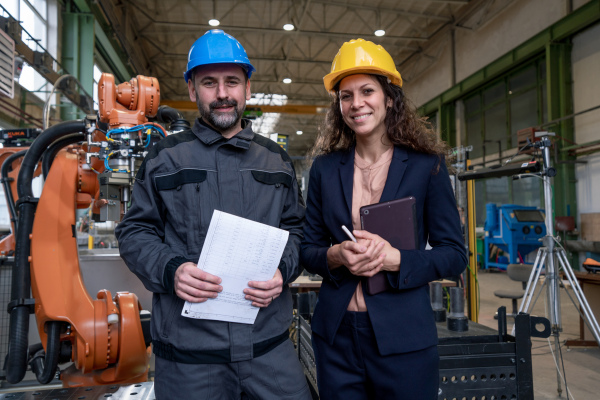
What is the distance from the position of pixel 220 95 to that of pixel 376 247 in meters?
0.66

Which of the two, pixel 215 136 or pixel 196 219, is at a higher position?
pixel 215 136

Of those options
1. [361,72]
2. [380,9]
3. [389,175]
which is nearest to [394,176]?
[389,175]

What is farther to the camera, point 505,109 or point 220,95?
point 505,109

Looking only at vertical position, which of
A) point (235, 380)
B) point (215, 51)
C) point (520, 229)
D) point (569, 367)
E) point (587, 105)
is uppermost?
point (587, 105)

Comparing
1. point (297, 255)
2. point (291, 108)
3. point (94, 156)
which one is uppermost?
point (291, 108)

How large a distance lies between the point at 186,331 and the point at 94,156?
1.24 meters

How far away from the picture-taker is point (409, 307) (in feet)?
3.83

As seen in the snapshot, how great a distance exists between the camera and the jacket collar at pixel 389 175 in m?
1.21

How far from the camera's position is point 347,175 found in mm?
1294

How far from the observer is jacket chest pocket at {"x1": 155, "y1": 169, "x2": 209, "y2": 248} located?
4.14 ft

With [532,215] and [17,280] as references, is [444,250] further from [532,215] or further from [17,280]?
[532,215]

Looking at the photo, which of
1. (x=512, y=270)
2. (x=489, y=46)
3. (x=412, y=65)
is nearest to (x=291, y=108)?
(x=412, y=65)

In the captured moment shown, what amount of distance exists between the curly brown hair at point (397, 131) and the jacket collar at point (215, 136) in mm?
245

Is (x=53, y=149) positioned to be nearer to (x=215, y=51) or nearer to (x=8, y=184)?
(x=8, y=184)
